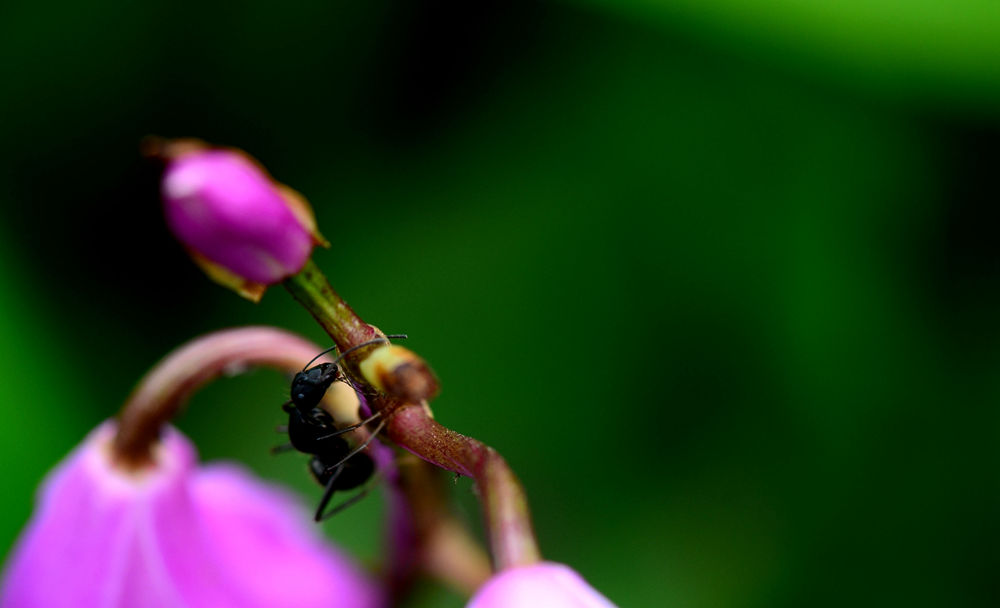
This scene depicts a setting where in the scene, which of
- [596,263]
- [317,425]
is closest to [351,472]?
[317,425]

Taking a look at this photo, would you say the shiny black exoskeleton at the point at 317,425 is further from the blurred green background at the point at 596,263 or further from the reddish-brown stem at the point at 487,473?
the blurred green background at the point at 596,263

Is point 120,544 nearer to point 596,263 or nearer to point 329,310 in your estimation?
point 329,310

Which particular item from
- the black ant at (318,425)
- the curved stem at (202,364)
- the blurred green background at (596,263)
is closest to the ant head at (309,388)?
the black ant at (318,425)

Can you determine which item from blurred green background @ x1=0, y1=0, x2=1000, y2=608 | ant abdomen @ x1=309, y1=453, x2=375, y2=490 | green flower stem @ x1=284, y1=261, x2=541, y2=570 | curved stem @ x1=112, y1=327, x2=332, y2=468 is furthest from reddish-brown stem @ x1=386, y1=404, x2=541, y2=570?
blurred green background @ x1=0, y1=0, x2=1000, y2=608

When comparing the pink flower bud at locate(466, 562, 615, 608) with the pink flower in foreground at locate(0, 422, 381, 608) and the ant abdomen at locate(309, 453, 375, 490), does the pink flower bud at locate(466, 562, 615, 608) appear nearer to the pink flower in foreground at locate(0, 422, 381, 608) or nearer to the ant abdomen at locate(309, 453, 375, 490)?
the ant abdomen at locate(309, 453, 375, 490)

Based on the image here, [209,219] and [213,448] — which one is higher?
[209,219]

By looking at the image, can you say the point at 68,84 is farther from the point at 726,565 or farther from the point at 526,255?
the point at 726,565

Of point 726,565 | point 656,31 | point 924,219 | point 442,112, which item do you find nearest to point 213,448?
point 442,112
